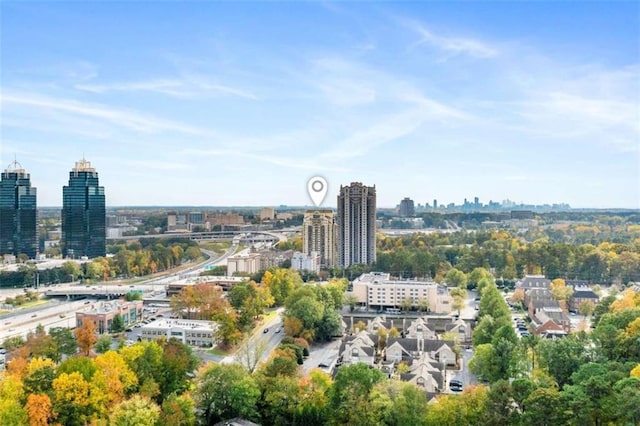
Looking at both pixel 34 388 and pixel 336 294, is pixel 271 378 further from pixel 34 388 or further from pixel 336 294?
pixel 336 294

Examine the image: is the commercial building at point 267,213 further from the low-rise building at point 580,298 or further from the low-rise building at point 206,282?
the low-rise building at point 580,298

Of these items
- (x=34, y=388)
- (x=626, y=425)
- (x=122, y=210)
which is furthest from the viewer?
(x=122, y=210)

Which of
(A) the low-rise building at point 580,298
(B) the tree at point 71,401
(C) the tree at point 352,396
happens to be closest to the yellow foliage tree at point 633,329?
(C) the tree at point 352,396

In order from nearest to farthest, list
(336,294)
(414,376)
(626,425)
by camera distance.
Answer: (626,425), (414,376), (336,294)

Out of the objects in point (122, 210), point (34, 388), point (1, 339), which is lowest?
point (1, 339)

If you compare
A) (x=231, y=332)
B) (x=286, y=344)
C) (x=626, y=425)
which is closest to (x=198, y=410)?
(x=286, y=344)

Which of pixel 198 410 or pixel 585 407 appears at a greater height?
pixel 585 407

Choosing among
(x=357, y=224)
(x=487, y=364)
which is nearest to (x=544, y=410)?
(x=487, y=364)
